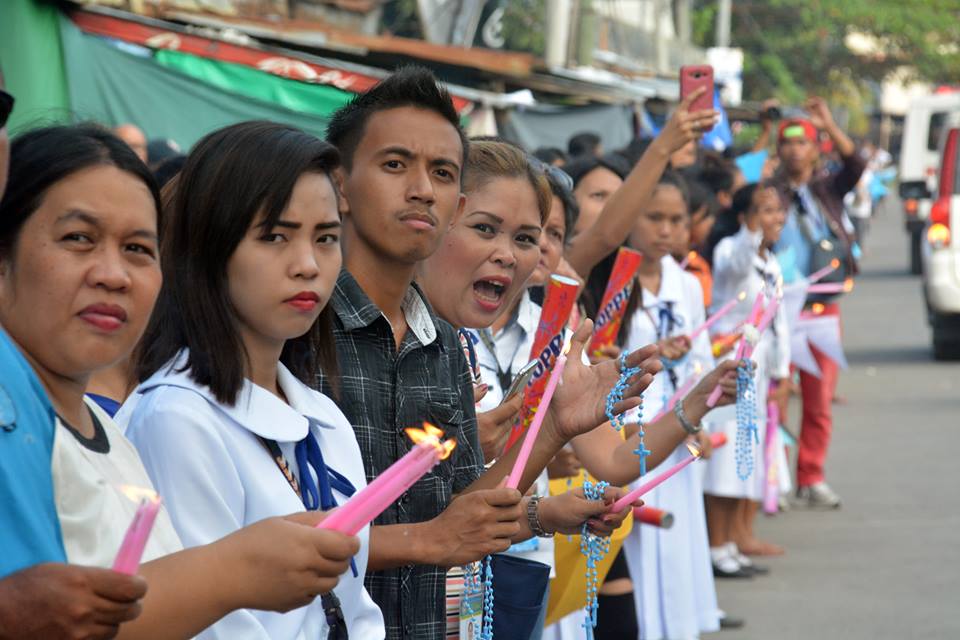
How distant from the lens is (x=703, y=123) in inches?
217

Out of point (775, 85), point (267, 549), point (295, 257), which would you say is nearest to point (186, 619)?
point (267, 549)

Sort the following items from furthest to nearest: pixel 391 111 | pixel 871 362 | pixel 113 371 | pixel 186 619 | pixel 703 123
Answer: pixel 871 362 → pixel 703 123 → pixel 113 371 → pixel 391 111 → pixel 186 619

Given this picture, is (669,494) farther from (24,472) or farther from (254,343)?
(24,472)

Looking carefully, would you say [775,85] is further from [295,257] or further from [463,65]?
[295,257]

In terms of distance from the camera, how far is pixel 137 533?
5.32 feet

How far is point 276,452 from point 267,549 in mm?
625

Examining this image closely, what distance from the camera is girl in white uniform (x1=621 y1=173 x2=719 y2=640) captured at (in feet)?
20.0

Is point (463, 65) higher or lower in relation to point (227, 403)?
higher

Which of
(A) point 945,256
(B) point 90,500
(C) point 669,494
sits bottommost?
(C) point 669,494

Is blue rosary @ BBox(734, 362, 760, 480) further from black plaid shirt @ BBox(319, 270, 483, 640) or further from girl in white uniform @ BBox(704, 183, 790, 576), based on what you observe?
girl in white uniform @ BBox(704, 183, 790, 576)

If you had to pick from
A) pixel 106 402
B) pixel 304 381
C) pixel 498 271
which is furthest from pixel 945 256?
pixel 304 381

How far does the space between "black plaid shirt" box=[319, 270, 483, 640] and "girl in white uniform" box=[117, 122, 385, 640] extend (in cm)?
24

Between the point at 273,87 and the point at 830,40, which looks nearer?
the point at 273,87

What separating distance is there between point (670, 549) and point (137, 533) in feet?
15.5
